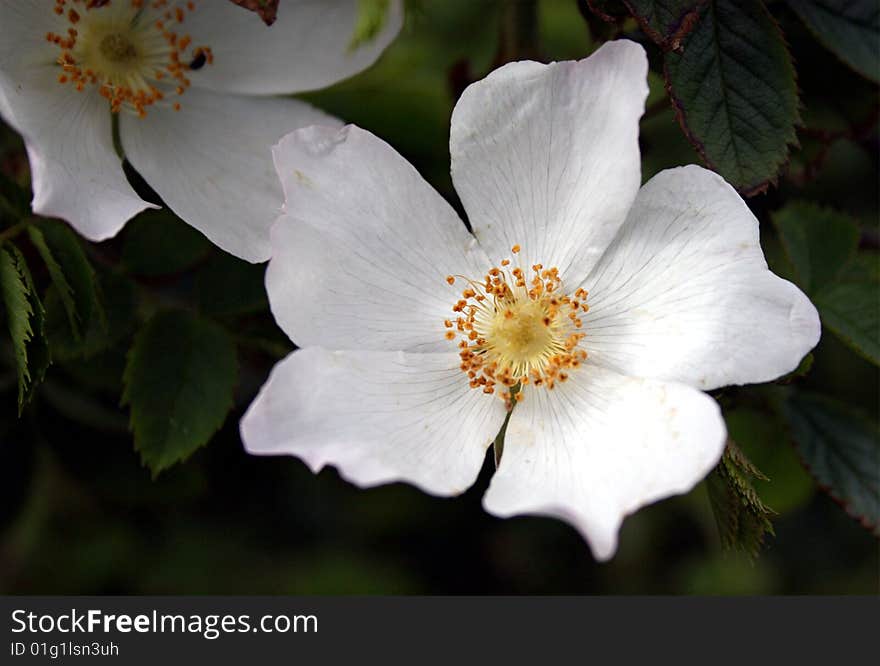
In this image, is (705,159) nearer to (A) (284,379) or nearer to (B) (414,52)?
(A) (284,379)

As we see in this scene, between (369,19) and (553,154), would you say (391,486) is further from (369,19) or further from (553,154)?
(369,19)

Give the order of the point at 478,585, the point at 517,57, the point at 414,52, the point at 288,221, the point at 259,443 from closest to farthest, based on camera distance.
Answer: the point at 259,443 → the point at 288,221 → the point at 517,57 → the point at 414,52 → the point at 478,585

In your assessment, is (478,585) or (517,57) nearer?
(517,57)

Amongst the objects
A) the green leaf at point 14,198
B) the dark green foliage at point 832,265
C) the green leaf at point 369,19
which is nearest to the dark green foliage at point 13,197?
the green leaf at point 14,198

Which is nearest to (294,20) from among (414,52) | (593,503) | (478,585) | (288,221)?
(288,221)

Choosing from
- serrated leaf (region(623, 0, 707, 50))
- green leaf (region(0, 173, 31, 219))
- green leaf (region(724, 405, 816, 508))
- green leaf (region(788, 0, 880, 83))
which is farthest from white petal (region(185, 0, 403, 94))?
green leaf (region(724, 405, 816, 508))

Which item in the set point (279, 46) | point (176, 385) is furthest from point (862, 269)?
point (176, 385)

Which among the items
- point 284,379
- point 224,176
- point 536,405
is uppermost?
point 224,176
